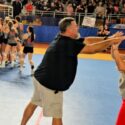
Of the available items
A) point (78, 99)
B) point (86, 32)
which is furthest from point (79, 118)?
point (86, 32)

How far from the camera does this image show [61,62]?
519 cm

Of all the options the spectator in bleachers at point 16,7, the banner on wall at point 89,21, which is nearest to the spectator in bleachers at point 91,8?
the banner on wall at point 89,21

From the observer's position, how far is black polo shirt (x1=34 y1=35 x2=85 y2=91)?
202 inches

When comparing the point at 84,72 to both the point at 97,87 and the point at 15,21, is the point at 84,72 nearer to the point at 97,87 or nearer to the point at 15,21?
the point at 97,87

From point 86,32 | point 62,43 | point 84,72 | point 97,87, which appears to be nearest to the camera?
point 62,43

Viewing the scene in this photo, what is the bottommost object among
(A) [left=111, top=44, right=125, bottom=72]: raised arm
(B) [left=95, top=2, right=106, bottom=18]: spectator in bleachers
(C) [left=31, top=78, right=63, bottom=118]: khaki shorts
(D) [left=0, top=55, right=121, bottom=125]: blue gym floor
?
(D) [left=0, top=55, right=121, bottom=125]: blue gym floor

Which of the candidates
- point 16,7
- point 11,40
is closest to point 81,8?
point 16,7

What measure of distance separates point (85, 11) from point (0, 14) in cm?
495

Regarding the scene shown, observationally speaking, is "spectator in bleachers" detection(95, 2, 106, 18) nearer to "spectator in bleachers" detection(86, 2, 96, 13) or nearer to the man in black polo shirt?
"spectator in bleachers" detection(86, 2, 96, 13)

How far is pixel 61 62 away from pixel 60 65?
0.15 feet

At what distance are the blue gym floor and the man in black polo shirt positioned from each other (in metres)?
1.55

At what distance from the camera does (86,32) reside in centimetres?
1988

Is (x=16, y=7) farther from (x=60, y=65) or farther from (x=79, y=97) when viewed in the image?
(x=60, y=65)

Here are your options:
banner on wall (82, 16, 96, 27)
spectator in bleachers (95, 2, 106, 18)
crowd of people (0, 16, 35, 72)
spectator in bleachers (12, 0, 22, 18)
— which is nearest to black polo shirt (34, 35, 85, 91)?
crowd of people (0, 16, 35, 72)
